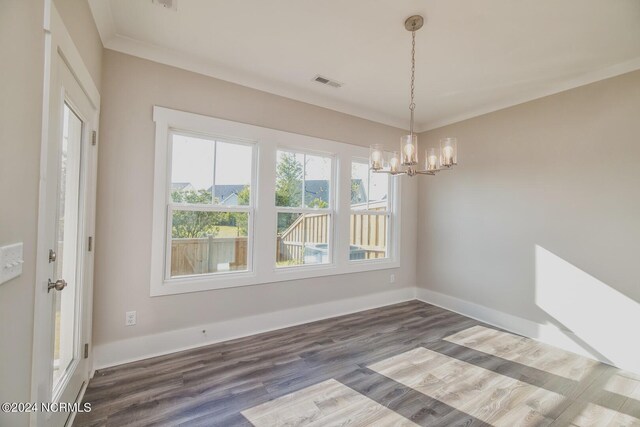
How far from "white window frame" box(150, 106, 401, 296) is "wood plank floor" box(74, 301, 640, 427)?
68cm

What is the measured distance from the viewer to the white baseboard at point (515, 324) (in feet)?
9.64

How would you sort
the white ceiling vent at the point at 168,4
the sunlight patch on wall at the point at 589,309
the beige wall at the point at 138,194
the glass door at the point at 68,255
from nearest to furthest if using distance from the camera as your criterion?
the glass door at the point at 68,255, the white ceiling vent at the point at 168,4, the beige wall at the point at 138,194, the sunlight patch on wall at the point at 589,309

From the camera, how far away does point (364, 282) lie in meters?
4.09

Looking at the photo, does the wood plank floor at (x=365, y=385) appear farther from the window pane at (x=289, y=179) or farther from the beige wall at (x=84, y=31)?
the beige wall at (x=84, y=31)

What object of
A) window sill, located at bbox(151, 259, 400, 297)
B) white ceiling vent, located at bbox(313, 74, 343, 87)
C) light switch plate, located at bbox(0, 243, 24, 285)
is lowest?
window sill, located at bbox(151, 259, 400, 297)

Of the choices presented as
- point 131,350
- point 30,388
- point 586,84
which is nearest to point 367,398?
point 30,388

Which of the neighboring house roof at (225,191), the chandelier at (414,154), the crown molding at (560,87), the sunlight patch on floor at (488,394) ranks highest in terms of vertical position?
the crown molding at (560,87)

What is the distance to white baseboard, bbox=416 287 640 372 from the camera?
2939mm

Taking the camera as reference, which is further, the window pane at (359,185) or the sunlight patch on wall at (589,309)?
the window pane at (359,185)

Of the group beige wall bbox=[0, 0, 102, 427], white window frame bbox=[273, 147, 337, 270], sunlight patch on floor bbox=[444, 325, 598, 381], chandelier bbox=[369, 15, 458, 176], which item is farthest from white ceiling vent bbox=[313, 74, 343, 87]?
sunlight patch on floor bbox=[444, 325, 598, 381]

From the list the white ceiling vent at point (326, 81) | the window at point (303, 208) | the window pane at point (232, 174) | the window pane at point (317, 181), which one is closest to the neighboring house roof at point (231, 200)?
the window pane at point (232, 174)

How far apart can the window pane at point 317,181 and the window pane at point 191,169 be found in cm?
120

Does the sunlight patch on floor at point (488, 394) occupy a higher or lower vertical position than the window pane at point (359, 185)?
lower

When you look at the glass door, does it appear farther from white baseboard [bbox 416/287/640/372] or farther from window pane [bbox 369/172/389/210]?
white baseboard [bbox 416/287/640/372]
